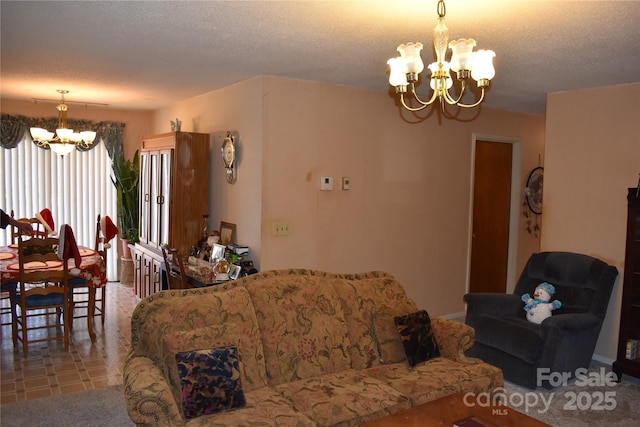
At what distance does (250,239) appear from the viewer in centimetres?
461

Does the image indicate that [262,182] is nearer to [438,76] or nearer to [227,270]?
[227,270]

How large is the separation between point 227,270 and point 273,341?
4.81 feet

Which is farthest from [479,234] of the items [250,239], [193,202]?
[193,202]

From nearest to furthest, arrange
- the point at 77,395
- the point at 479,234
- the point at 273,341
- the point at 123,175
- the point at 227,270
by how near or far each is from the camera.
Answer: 1. the point at 273,341
2. the point at 77,395
3. the point at 227,270
4. the point at 479,234
5. the point at 123,175

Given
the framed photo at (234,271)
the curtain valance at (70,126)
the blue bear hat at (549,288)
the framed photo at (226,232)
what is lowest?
the blue bear hat at (549,288)

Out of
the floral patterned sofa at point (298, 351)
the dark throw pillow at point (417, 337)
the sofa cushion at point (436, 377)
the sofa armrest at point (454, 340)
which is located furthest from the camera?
the sofa armrest at point (454, 340)

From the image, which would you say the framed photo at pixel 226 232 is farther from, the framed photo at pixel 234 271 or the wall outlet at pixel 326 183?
the wall outlet at pixel 326 183

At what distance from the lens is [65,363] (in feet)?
13.9

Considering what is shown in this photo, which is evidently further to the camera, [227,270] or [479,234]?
[479,234]

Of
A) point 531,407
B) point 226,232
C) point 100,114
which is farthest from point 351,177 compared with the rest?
point 100,114

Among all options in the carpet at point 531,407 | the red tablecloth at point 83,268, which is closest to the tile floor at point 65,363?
the carpet at point 531,407

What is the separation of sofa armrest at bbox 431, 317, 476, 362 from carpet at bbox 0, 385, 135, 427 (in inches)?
80.0

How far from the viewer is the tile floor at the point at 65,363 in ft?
12.3

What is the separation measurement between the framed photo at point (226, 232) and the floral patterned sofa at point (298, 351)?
1.65m
